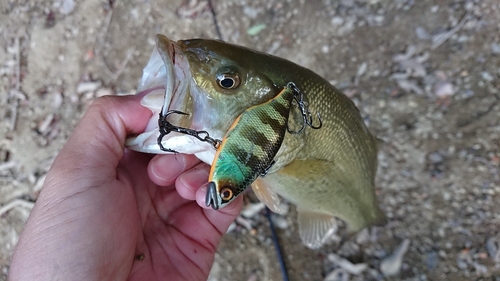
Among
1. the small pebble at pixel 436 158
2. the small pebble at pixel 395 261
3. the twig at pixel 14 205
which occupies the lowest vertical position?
the twig at pixel 14 205

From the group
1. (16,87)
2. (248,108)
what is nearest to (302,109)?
(248,108)

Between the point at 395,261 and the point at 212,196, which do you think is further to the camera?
the point at 395,261

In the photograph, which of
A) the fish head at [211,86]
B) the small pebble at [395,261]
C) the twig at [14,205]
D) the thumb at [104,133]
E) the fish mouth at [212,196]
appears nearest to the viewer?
the fish mouth at [212,196]

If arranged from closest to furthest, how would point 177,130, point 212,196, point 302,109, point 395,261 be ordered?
1. point 212,196
2. point 177,130
3. point 302,109
4. point 395,261

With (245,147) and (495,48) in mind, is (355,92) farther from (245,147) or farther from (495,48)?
(245,147)

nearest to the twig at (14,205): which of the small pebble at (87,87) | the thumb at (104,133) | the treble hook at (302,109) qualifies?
the small pebble at (87,87)

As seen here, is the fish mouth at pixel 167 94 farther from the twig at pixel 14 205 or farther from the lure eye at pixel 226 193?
the twig at pixel 14 205

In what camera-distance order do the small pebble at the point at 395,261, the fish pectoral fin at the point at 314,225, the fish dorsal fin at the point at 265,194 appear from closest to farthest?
the fish dorsal fin at the point at 265,194, the fish pectoral fin at the point at 314,225, the small pebble at the point at 395,261
